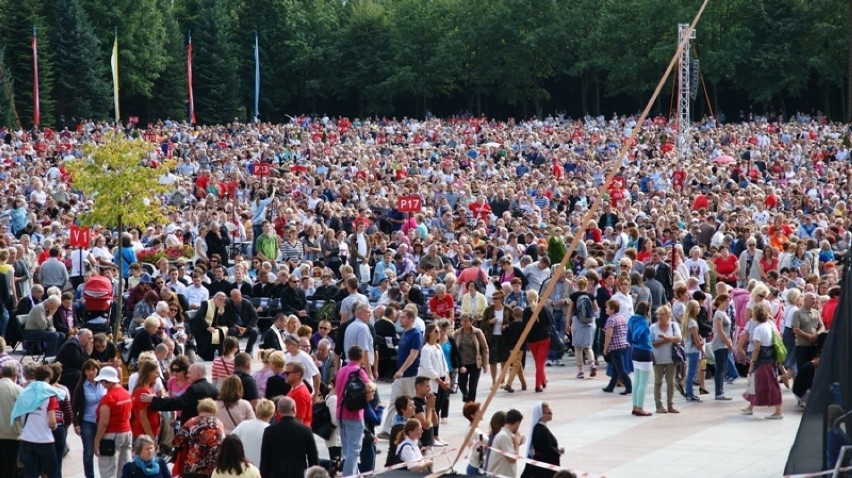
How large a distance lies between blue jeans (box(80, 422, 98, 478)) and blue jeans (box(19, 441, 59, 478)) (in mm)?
448

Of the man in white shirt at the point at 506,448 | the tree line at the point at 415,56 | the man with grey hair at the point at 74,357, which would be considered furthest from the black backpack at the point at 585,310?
the tree line at the point at 415,56

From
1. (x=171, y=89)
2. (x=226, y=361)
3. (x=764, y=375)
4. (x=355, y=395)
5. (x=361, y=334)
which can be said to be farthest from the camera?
(x=171, y=89)

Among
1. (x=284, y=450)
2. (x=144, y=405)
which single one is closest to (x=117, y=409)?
(x=144, y=405)

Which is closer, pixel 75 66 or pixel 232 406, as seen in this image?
pixel 232 406

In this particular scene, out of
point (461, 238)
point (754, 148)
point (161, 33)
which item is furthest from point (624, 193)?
point (161, 33)

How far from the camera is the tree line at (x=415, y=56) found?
222 feet

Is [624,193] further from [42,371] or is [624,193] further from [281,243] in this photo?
[42,371]

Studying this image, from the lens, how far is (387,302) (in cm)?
2044

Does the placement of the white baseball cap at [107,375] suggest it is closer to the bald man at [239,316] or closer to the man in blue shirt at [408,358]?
the man in blue shirt at [408,358]

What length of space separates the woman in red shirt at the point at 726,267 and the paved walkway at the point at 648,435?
4336 millimetres

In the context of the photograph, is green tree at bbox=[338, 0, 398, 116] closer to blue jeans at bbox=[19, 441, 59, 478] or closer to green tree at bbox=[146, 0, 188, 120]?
green tree at bbox=[146, 0, 188, 120]

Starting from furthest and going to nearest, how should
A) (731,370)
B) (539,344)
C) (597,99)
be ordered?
1. (597,99)
2. (731,370)
3. (539,344)

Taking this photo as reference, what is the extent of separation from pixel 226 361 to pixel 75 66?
58.0m

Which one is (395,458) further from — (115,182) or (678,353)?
(115,182)
